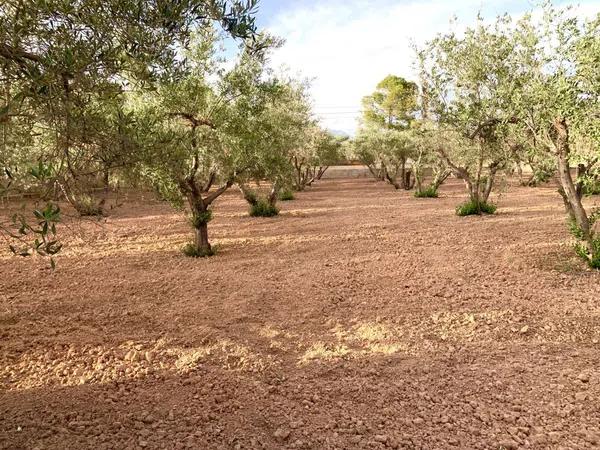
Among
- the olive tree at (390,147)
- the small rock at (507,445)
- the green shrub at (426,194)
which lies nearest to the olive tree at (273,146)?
the small rock at (507,445)

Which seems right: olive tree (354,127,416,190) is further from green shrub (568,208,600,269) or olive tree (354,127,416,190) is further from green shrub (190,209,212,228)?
green shrub (190,209,212,228)

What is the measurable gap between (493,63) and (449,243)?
5307 millimetres

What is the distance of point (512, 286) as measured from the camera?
8883 mm

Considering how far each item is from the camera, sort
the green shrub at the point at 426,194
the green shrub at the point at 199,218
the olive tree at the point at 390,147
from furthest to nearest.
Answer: the olive tree at the point at 390,147, the green shrub at the point at 426,194, the green shrub at the point at 199,218

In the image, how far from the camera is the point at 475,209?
1900cm

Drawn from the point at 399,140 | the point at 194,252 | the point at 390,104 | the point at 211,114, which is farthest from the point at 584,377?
the point at 390,104

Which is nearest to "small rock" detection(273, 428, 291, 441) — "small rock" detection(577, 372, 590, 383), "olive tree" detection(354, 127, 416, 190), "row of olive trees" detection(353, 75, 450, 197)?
"small rock" detection(577, 372, 590, 383)

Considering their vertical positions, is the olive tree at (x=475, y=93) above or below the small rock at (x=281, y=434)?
above

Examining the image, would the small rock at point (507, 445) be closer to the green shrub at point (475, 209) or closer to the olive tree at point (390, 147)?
the green shrub at point (475, 209)

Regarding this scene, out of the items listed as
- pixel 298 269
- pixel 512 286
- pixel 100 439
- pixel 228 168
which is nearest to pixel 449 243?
pixel 512 286

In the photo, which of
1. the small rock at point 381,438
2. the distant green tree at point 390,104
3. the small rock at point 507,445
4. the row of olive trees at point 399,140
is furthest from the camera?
the distant green tree at point 390,104

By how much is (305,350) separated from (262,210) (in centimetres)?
1469

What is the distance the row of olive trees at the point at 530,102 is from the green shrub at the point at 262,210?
845cm

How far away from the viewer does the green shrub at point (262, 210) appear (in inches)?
809
